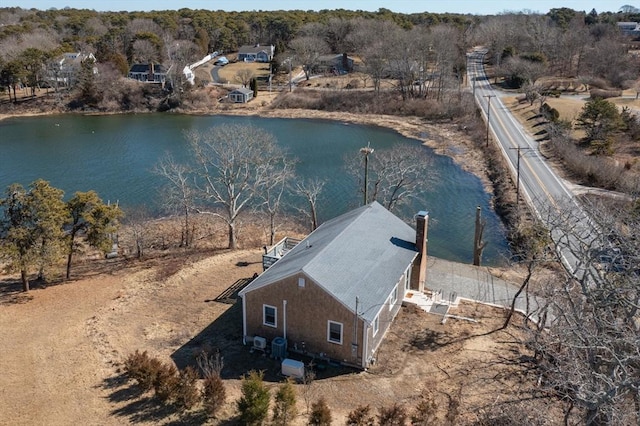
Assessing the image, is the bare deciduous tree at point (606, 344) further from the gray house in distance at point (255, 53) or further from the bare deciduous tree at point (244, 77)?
the gray house in distance at point (255, 53)

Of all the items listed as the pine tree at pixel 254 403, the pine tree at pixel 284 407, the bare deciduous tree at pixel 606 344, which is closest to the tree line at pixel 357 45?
the bare deciduous tree at pixel 606 344

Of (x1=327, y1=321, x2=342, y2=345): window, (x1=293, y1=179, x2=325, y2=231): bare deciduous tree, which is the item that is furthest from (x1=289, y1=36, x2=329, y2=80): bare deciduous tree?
(x1=327, y1=321, x2=342, y2=345): window

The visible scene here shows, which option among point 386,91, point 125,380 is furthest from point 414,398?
Answer: point 386,91

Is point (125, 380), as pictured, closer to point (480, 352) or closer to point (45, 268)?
point (45, 268)

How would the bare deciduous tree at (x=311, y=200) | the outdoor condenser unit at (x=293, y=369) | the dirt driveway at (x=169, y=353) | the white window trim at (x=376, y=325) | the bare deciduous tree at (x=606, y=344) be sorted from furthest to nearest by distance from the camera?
the bare deciduous tree at (x=311, y=200) < the white window trim at (x=376, y=325) < the outdoor condenser unit at (x=293, y=369) < the dirt driveway at (x=169, y=353) < the bare deciduous tree at (x=606, y=344)

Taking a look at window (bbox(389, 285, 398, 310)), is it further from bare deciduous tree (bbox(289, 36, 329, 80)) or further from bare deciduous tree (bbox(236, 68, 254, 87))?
bare deciduous tree (bbox(289, 36, 329, 80))
